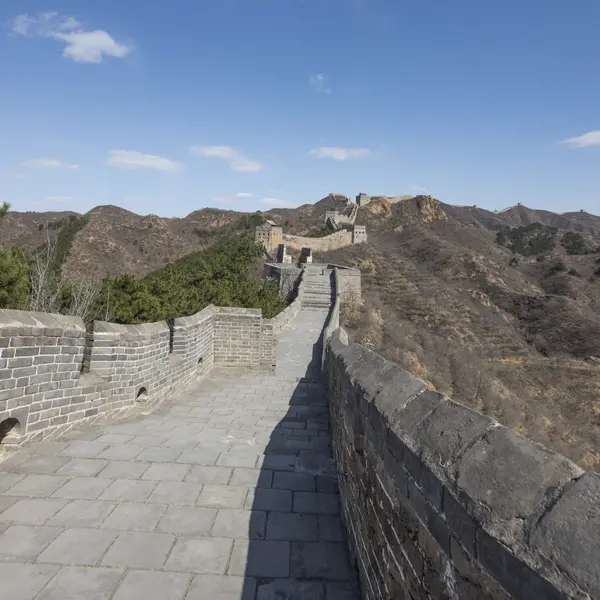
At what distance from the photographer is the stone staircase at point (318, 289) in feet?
93.2

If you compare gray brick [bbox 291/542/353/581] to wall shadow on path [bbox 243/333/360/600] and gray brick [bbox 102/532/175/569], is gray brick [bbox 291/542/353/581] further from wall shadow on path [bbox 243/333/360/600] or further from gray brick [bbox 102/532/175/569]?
gray brick [bbox 102/532/175/569]

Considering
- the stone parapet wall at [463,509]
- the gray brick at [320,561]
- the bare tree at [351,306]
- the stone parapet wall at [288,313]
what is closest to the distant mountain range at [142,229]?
the stone parapet wall at [288,313]

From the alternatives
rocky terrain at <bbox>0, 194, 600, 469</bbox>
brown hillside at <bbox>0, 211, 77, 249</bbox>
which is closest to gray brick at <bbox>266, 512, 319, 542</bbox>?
rocky terrain at <bbox>0, 194, 600, 469</bbox>

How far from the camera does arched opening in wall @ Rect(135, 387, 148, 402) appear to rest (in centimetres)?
690

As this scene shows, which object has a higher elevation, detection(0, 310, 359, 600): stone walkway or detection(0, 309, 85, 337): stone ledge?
detection(0, 309, 85, 337): stone ledge

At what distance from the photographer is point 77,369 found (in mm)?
5484

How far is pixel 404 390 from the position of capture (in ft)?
7.97

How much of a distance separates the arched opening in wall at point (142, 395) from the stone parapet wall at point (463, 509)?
4924 millimetres

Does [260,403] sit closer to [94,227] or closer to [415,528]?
[415,528]

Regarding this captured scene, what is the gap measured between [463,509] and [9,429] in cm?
450

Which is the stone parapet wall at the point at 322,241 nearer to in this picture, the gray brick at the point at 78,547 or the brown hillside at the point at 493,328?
the brown hillside at the point at 493,328

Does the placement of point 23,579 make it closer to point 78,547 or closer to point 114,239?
point 78,547

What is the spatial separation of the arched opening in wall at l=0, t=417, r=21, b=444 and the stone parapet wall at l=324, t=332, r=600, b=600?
3.51 m

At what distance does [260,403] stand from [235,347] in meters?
4.22
